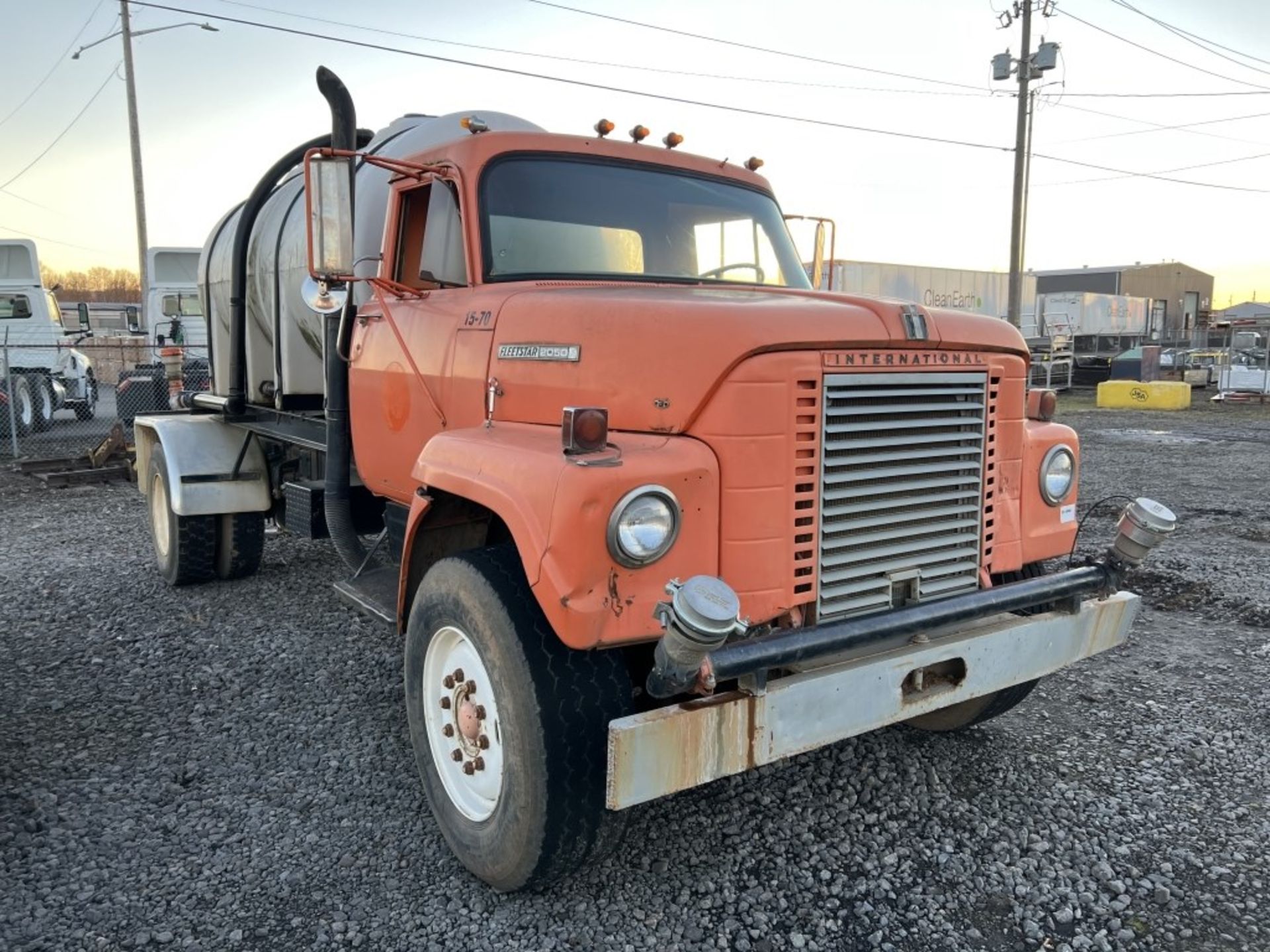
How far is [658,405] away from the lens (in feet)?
9.75

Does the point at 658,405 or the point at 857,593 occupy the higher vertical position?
the point at 658,405

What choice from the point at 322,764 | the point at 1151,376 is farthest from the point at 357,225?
the point at 1151,376

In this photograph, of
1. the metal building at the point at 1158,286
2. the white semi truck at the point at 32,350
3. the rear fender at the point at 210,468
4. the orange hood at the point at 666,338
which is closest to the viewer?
the orange hood at the point at 666,338

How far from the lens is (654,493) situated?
8.73 feet

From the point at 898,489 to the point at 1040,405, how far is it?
4.29 ft

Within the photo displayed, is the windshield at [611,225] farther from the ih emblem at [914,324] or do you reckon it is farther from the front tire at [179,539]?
the front tire at [179,539]

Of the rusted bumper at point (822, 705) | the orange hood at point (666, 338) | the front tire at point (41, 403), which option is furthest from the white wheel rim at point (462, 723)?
the front tire at point (41, 403)

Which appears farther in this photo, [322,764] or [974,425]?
[322,764]

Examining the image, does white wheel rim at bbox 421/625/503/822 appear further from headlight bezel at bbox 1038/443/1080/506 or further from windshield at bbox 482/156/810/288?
headlight bezel at bbox 1038/443/1080/506

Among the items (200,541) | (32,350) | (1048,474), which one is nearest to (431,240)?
(1048,474)

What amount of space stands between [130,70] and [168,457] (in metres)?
20.4

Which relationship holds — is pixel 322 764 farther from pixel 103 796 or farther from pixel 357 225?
pixel 357 225

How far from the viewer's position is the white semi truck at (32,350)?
15.9 m

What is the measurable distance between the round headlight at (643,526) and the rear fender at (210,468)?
4.75 m
